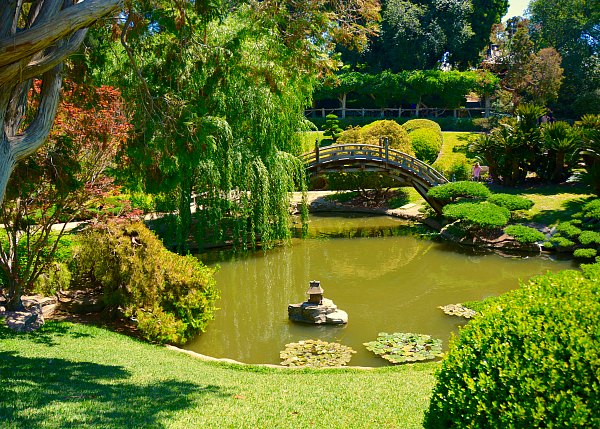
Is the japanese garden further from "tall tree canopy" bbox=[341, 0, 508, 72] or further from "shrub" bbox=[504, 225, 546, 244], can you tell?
"tall tree canopy" bbox=[341, 0, 508, 72]

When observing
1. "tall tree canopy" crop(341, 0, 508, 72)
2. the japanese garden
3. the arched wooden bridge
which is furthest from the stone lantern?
"tall tree canopy" crop(341, 0, 508, 72)

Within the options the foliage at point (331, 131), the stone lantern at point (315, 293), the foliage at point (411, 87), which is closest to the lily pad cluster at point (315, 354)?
the stone lantern at point (315, 293)

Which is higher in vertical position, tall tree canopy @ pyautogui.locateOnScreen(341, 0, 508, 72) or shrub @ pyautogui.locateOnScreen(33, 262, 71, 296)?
tall tree canopy @ pyautogui.locateOnScreen(341, 0, 508, 72)

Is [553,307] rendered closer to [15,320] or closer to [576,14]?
[15,320]

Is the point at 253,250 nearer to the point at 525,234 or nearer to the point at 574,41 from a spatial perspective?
the point at 525,234

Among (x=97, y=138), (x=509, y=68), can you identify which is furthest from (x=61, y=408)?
(x=509, y=68)

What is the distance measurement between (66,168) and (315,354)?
5.37 m

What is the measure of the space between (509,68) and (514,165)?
612 inches

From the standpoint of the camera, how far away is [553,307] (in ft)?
13.2

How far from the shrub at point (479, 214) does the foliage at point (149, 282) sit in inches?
433

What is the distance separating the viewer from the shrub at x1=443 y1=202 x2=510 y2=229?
63.8ft

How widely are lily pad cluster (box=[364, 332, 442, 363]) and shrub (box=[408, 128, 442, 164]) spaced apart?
2026 centimetres

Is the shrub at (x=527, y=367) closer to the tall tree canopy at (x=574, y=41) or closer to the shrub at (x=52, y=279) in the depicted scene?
the shrub at (x=52, y=279)

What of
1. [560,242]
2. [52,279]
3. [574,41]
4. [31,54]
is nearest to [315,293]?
[52,279]
